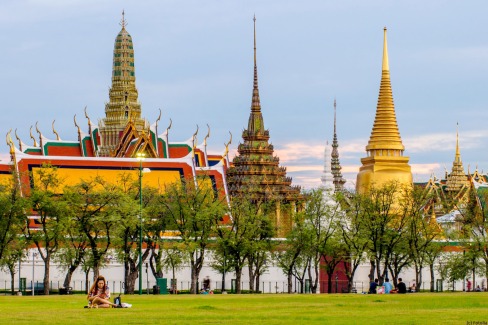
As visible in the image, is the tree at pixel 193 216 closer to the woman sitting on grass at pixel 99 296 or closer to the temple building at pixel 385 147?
the woman sitting on grass at pixel 99 296

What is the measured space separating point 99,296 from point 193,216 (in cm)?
2991

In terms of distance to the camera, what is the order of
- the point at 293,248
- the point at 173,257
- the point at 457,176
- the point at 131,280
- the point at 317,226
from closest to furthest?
the point at 131,280 → the point at 173,257 → the point at 293,248 → the point at 317,226 → the point at 457,176

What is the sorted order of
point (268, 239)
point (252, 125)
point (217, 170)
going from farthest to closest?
1. point (252, 125)
2. point (217, 170)
3. point (268, 239)

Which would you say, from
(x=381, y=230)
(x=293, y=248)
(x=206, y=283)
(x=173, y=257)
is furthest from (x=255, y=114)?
(x=173, y=257)

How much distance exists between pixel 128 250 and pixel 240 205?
10.4 meters

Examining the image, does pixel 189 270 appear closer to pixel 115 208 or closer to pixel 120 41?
pixel 115 208

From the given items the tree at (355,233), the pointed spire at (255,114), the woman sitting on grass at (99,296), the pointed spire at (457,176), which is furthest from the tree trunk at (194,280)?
the pointed spire at (457,176)

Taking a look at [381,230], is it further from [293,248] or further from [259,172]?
[259,172]

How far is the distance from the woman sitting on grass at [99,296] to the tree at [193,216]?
27.6 meters

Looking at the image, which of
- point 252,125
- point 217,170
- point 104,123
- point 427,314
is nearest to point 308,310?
point 427,314

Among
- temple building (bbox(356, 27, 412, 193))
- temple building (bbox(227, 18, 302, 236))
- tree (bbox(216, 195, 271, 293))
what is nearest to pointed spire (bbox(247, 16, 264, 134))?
temple building (bbox(227, 18, 302, 236))

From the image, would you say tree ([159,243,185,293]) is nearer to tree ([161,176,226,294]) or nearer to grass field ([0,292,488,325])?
tree ([161,176,226,294])

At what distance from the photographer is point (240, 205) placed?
246 ft

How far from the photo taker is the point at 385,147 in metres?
110
